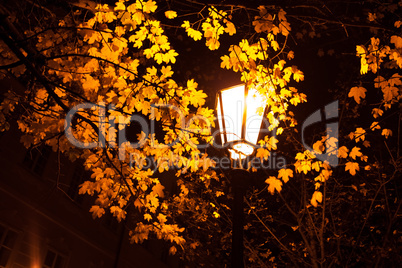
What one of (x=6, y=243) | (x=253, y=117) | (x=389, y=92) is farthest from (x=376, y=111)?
(x=6, y=243)

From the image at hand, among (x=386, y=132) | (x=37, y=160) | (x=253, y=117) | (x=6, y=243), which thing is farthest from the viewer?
(x=37, y=160)

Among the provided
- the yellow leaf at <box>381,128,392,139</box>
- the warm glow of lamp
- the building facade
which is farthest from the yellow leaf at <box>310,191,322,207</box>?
the building facade

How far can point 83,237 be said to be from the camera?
45.1 feet

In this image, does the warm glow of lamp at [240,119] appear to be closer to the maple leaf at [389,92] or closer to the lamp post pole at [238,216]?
the lamp post pole at [238,216]

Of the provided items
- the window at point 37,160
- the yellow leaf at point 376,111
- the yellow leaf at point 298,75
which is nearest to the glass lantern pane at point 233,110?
the yellow leaf at point 298,75

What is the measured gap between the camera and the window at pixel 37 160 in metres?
12.1

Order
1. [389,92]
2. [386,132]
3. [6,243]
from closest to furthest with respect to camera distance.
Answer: [389,92], [386,132], [6,243]

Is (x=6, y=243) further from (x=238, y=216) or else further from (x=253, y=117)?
(x=253, y=117)

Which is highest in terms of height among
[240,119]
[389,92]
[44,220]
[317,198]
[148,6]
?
[148,6]

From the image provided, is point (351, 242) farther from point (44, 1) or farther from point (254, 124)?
point (44, 1)

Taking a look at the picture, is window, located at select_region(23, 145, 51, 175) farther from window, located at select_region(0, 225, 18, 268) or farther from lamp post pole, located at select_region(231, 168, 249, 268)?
lamp post pole, located at select_region(231, 168, 249, 268)

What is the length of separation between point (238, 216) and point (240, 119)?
1159 mm

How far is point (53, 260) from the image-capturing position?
480 inches

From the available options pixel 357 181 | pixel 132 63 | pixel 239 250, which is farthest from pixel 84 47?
pixel 357 181
